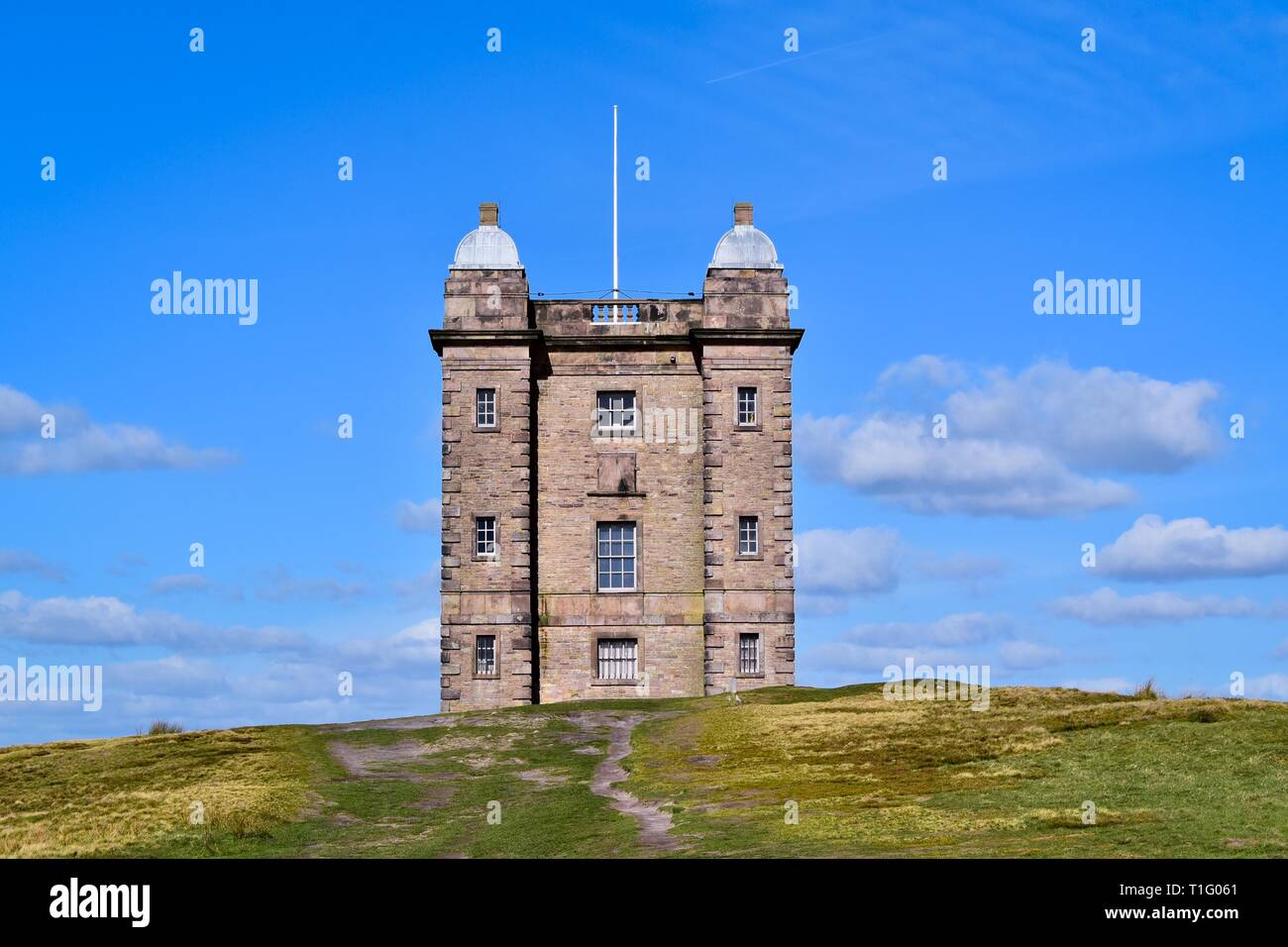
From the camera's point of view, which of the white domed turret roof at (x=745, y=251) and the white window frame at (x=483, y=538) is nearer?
the white window frame at (x=483, y=538)

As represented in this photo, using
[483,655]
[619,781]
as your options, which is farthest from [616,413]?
[619,781]

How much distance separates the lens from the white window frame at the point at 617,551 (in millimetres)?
45688

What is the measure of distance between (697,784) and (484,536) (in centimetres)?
1714

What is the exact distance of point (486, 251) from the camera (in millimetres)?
47281

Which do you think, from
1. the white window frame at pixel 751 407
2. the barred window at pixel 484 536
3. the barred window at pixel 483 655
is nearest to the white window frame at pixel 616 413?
the white window frame at pixel 751 407

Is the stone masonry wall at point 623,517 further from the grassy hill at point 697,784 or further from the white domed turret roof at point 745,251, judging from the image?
the grassy hill at point 697,784

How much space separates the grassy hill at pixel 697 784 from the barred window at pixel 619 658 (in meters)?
3.78

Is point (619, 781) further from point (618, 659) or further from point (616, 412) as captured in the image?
point (616, 412)

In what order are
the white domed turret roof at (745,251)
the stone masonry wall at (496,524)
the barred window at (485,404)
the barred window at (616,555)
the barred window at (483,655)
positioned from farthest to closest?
the white domed turret roof at (745,251), the barred window at (485,404), the barred window at (616,555), the barred window at (483,655), the stone masonry wall at (496,524)

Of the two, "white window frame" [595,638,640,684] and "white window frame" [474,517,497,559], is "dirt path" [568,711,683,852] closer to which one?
"white window frame" [595,638,640,684]
